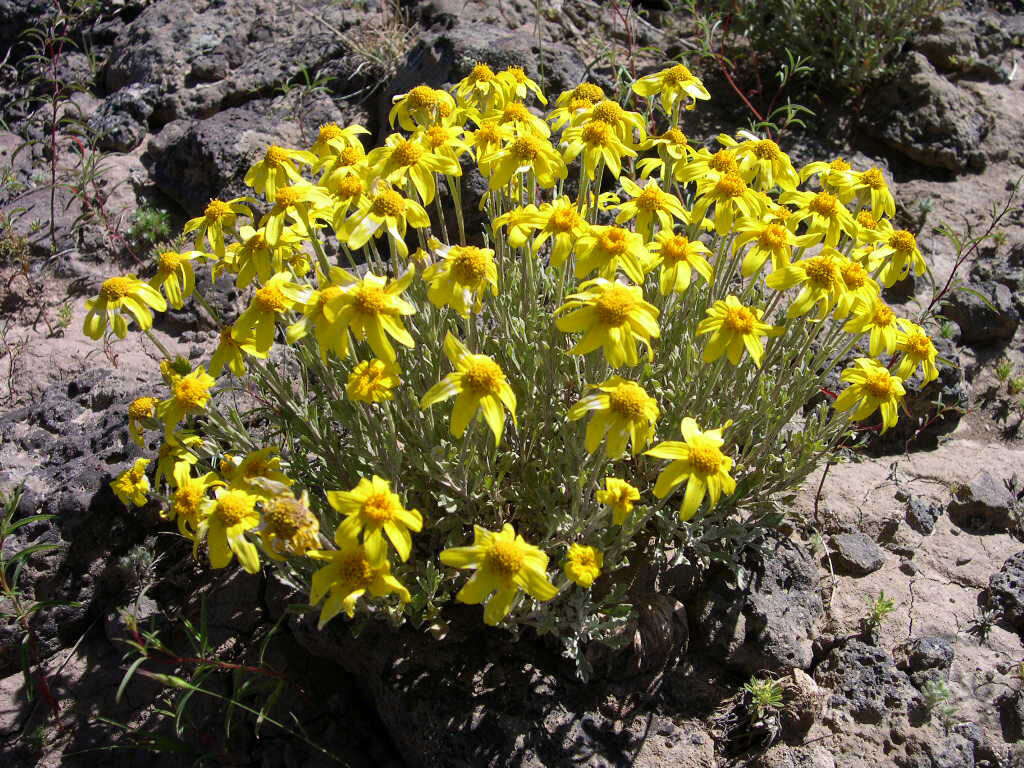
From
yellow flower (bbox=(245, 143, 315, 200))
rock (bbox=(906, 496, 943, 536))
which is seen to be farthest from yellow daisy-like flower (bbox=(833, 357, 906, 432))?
yellow flower (bbox=(245, 143, 315, 200))

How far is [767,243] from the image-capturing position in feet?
9.25

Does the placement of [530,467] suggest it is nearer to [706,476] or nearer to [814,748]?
[706,476]

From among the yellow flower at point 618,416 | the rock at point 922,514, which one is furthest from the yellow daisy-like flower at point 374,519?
the rock at point 922,514

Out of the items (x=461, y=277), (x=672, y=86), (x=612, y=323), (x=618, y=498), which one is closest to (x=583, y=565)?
(x=618, y=498)

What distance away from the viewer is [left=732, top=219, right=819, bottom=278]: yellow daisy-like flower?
279cm

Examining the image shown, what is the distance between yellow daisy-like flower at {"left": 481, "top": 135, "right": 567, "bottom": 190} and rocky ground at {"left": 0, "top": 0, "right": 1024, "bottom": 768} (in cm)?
170

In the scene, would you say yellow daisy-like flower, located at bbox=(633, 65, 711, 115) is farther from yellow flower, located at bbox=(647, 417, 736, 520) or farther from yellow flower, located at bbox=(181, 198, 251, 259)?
yellow flower, located at bbox=(181, 198, 251, 259)

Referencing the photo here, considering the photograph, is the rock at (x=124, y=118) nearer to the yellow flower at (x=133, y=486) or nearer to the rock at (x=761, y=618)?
the yellow flower at (x=133, y=486)

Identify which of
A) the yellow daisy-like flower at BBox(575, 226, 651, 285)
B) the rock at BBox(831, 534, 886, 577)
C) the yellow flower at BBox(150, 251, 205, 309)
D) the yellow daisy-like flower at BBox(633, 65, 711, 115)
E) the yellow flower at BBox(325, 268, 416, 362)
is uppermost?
the yellow daisy-like flower at BBox(633, 65, 711, 115)

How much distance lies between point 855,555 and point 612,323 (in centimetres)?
201

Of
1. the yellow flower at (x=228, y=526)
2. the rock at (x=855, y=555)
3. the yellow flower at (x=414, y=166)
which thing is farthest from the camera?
the rock at (x=855, y=555)

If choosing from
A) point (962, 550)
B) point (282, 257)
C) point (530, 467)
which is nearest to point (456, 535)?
point (530, 467)

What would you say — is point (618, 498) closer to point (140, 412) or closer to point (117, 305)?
point (140, 412)

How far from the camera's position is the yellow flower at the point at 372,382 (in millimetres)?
2445
